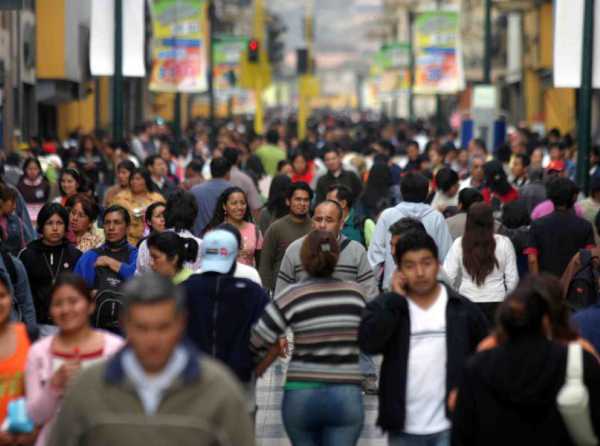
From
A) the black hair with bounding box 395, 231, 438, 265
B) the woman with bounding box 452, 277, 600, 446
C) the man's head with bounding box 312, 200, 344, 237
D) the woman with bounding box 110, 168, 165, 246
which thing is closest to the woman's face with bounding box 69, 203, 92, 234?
the man's head with bounding box 312, 200, 344, 237

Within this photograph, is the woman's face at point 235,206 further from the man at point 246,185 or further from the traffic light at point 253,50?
the traffic light at point 253,50

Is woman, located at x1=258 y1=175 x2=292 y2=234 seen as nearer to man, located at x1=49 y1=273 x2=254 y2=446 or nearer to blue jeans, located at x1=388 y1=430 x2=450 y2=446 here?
blue jeans, located at x1=388 y1=430 x2=450 y2=446

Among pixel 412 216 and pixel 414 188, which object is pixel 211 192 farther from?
pixel 412 216

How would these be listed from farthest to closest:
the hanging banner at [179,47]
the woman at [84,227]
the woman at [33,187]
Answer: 1. the hanging banner at [179,47]
2. the woman at [33,187]
3. the woman at [84,227]

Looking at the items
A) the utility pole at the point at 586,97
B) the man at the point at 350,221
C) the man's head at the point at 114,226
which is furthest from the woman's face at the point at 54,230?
the utility pole at the point at 586,97

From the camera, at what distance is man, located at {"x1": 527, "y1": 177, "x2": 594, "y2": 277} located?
1219 cm

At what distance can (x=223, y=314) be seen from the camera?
7965 millimetres

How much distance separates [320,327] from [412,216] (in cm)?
419

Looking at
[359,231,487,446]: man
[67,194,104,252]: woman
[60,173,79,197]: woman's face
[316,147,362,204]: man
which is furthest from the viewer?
[316,147,362,204]: man

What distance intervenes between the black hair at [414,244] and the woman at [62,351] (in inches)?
58.2

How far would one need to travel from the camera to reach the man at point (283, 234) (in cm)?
1183

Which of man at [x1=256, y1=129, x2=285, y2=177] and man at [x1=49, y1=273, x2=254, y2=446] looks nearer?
man at [x1=49, y1=273, x2=254, y2=446]

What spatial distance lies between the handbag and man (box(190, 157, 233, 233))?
342 inches

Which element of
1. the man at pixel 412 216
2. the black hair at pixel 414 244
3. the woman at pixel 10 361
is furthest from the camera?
the man at pixel 412 216
